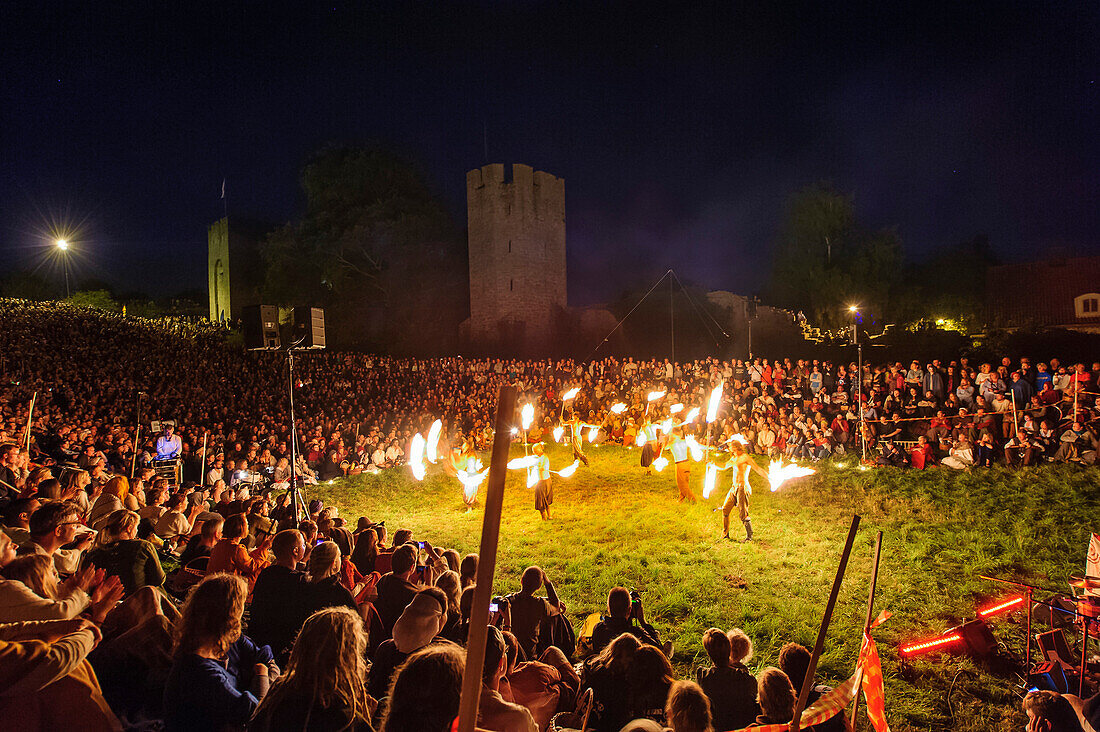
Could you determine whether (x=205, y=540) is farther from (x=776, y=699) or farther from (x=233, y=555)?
(x=776, y=699)

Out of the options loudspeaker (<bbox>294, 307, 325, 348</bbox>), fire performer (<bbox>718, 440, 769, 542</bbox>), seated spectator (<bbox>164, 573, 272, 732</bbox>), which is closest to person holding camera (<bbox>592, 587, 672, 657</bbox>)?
seated spectator (<bbox>164, 573, 272, 732</bbox>)

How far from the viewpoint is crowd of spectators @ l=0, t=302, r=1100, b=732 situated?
237cm

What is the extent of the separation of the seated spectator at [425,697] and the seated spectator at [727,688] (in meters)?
1.75

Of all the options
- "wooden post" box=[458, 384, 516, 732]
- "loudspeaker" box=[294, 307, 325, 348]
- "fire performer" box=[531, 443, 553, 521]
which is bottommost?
"fire performer" box=[531, 443, 553, 521]

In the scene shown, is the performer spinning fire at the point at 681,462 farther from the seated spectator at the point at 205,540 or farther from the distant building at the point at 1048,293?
the distant building at the point at 1048,293

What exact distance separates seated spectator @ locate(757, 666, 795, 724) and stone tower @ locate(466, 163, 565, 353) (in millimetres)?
30233

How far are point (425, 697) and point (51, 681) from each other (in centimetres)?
125

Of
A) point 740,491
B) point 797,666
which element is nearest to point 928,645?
point 797,666

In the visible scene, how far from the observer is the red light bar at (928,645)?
575 centimetres

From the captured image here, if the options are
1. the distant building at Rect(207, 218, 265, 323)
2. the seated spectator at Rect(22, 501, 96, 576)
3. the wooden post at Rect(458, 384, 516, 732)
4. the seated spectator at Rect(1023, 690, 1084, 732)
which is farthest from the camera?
the distant building at Rect(207, 218, 265, 323)

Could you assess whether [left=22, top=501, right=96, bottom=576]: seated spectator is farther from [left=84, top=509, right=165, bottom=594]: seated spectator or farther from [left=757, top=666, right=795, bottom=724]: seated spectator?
[left=757, top=666, right=795, bottom=724]: seated spectator

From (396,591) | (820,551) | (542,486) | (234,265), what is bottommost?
(820,551)

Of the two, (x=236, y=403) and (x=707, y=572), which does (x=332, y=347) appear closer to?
(x=236, y=403)

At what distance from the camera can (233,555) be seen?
521cm
